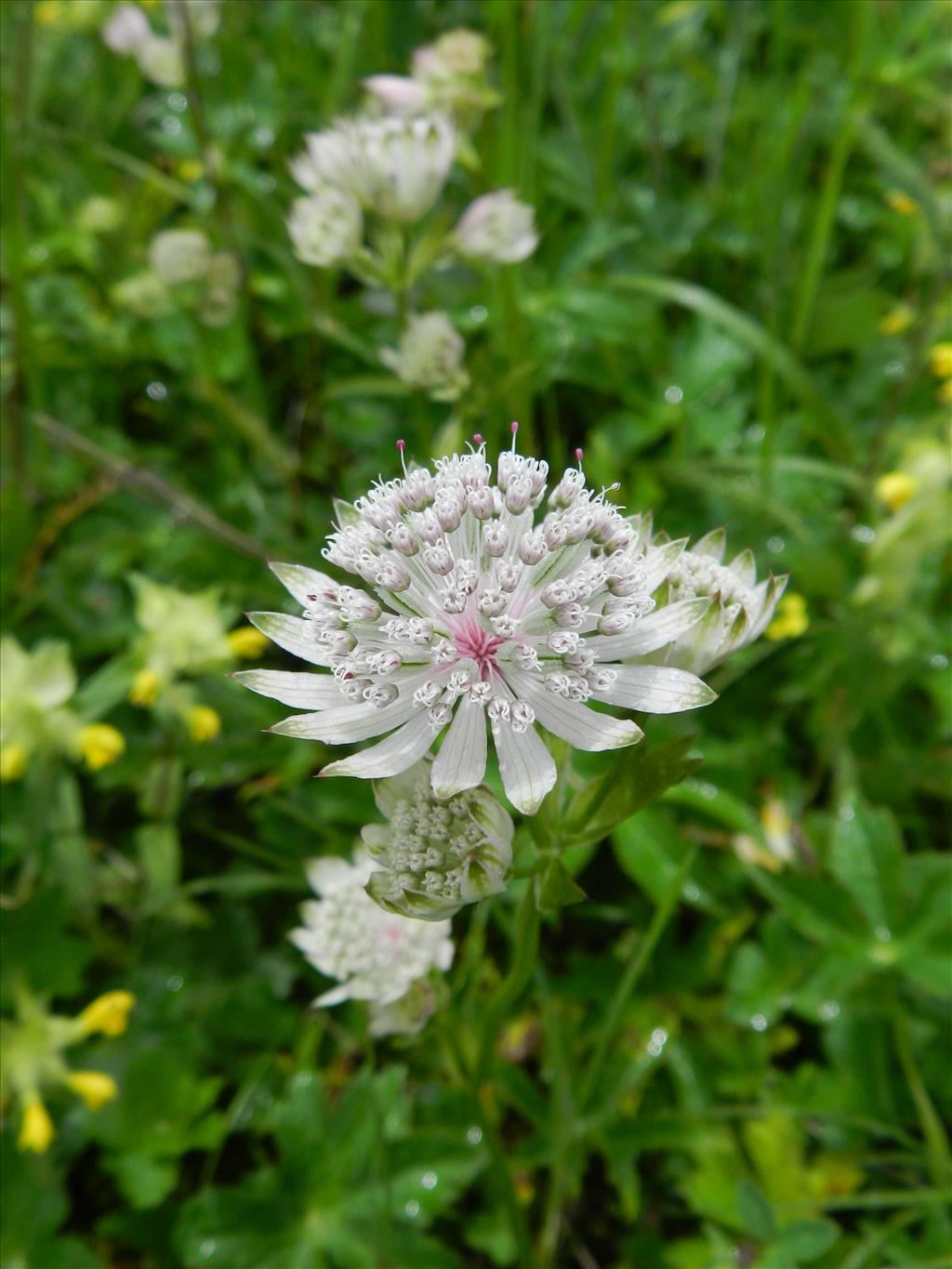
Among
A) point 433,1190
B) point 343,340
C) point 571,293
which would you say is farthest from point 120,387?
point 433,1190

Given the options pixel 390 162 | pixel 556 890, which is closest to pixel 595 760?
pixel 556 890

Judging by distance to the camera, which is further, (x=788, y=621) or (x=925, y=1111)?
(x=788, y=621)

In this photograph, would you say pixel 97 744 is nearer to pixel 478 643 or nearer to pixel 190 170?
pixel 478 643

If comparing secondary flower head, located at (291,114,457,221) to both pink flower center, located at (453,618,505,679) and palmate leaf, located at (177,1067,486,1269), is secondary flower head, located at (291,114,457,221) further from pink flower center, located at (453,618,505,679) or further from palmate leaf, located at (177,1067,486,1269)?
palmate leaf, located at (177,1067,486,1269)

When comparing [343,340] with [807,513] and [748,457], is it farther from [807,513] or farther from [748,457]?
[807,513]

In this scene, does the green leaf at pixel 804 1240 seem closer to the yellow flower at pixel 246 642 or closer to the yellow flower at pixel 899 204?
the yellow flower at pixel 246 642
